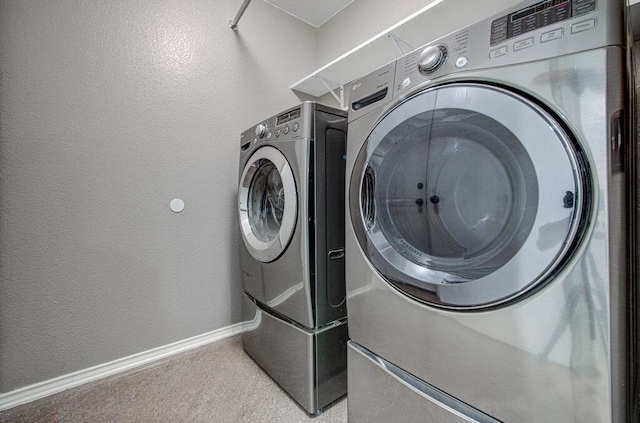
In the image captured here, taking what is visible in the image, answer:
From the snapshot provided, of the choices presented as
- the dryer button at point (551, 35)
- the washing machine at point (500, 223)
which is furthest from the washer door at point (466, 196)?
the dryer button at point (551, 35)

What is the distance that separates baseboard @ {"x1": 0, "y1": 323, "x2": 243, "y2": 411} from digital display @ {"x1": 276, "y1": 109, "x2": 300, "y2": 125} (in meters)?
1.35

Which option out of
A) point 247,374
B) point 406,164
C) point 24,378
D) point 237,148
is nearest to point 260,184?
point 237,148

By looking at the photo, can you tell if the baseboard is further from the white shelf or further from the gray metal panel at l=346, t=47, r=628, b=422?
the white shelf

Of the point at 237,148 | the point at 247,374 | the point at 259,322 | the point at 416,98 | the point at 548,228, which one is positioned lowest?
the point at 247,374

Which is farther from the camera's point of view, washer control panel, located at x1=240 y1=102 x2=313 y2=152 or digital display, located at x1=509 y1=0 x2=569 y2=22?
washer control panel, located at x1=240 y1=102 x2=313 y2=152

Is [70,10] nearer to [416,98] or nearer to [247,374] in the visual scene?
[416,98]

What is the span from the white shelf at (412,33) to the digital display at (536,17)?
776 millimetres

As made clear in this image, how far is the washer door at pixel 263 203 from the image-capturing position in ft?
3.88

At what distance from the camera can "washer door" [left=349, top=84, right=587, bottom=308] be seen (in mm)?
512

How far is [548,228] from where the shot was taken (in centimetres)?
51

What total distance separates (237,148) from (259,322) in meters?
1.09

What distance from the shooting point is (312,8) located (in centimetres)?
199

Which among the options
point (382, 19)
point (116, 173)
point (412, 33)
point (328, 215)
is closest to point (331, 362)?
point (328, 215)

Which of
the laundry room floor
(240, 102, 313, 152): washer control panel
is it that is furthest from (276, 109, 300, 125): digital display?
the laundry room floor
